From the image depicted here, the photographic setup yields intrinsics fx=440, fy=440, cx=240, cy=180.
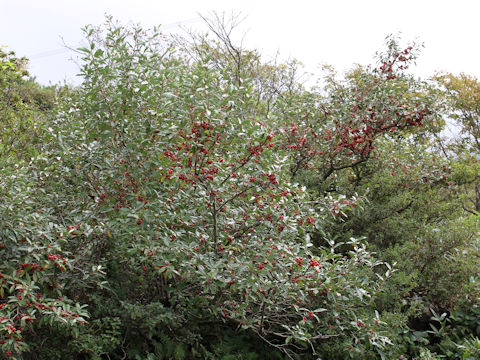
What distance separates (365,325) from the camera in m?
4.20

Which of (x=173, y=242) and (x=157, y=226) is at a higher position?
(x=157, y=226)

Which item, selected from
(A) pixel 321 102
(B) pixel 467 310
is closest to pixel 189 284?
(B) pixel 467 310

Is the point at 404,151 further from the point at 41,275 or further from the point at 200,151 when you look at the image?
the point at 41,275

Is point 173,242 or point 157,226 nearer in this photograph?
point 173,242

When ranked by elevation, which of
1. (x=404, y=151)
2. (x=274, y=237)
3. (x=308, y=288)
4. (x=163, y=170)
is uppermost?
(x=404, y=151)

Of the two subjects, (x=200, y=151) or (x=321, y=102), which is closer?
(x=200, y=151)

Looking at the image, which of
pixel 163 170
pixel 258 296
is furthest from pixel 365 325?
pixel 163 170

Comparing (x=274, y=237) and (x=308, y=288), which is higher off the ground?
(x=274, y=237)

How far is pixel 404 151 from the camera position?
7.61m

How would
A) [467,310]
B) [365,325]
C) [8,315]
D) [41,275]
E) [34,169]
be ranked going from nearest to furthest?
[8,315] < [41,275] < [365,325] < [34,169] < [467,310]

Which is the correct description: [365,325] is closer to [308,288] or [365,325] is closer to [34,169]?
[308,288]

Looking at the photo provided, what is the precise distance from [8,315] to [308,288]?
7.73 feet

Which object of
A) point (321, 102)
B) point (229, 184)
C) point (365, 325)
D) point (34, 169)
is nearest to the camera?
point (229, 184)

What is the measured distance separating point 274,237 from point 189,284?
99 cm
